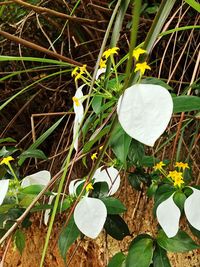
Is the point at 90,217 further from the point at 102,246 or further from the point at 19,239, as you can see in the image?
the point at 102,246

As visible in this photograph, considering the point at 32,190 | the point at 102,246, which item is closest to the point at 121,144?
the point at 32,190

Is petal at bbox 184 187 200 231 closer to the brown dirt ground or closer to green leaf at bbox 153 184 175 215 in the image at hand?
green leaf at bbox 153 184 175 215

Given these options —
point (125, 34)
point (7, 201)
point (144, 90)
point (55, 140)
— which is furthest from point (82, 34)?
point (144, 90)

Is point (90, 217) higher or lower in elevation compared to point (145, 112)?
lower

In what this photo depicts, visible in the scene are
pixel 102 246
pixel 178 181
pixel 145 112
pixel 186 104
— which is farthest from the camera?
pixel 102 246

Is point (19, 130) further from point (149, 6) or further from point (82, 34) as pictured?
point (149, 6)

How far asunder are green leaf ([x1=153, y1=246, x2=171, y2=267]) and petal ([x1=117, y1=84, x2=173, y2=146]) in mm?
276

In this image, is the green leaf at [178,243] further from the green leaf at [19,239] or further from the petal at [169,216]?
the green leaf at [19,239]

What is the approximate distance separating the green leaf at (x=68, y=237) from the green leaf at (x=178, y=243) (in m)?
0.09

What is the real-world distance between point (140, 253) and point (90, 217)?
0.09m

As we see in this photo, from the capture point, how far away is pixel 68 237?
53cm

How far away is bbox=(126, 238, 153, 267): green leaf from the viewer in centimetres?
51

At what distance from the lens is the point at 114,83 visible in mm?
485

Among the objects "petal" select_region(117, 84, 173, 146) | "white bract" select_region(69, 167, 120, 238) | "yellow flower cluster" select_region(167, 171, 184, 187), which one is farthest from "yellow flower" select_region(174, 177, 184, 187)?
"petal" select_region(117, 84, 173, 146)
